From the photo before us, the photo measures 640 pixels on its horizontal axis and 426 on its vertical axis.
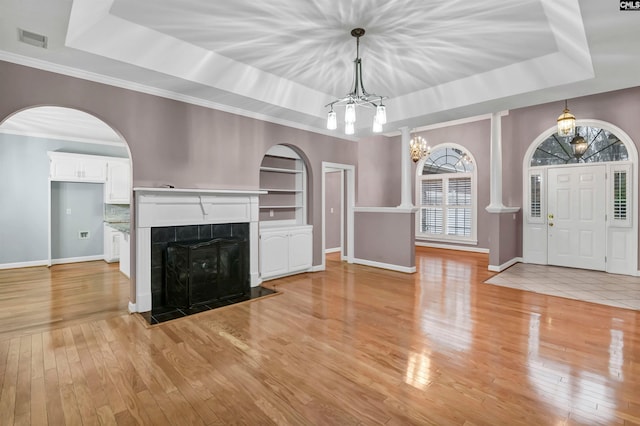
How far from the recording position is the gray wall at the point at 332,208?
835 cm

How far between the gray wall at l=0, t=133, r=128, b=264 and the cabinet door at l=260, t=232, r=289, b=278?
16.2ft

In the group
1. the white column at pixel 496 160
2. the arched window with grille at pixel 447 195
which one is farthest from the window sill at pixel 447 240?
the white column at pixel 496 160

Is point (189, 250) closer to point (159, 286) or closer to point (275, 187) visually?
point (159, 286)

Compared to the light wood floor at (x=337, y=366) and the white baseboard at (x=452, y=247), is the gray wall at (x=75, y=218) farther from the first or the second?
the white baseboard at (x=452, y=247)

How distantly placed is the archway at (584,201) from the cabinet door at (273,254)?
5278 mm

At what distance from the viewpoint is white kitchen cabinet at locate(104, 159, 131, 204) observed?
22.7 feet

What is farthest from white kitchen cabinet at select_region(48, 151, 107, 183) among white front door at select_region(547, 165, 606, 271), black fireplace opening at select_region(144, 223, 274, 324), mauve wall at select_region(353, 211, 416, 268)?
white front door at select_region(547, 165, 606, 271)

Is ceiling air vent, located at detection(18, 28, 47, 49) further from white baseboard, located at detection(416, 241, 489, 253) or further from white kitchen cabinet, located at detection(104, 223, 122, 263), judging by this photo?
white baseboard, located at detection(416, 241, 489, 253)

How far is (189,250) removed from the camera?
3846 mm

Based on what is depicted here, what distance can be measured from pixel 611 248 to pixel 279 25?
6.83m

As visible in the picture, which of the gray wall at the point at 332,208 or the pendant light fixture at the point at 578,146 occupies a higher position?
Answer: the pendant light fixture at the point at 578,146

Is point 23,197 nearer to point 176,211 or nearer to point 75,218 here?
point 75,218

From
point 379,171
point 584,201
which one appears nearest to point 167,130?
point 379,171

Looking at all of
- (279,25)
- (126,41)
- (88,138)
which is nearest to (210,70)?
(126,41)
